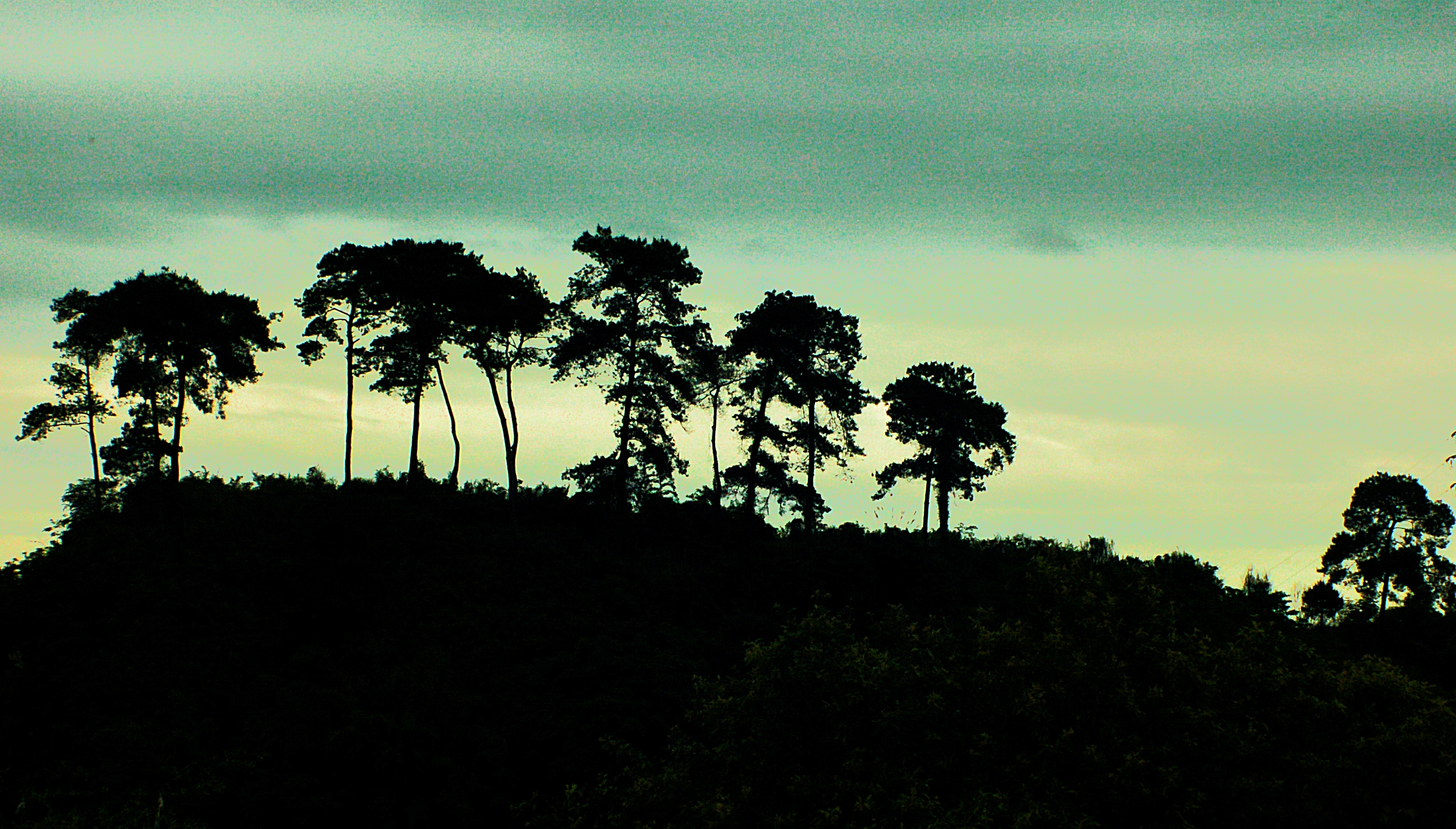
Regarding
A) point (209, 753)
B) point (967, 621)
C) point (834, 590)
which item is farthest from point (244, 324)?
point (967, 621)

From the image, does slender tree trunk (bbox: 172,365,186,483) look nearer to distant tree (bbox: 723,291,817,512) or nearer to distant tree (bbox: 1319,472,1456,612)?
distant tree (bbox: 723,291,817,512)

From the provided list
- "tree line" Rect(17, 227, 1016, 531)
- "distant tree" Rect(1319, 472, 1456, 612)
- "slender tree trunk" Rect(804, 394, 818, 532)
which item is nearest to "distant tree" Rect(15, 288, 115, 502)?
"tree line" Rect(17, 227, 1016, 531)

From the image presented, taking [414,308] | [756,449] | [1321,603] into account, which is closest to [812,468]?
[756,449]

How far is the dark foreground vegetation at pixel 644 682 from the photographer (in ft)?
67.2

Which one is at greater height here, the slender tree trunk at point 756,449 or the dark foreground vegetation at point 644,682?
the slender tree trunk at point 756,449

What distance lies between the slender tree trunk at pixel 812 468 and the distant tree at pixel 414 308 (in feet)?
57.8

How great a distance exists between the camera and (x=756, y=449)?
Result: 53.0m

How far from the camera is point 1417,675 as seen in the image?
40.8 m

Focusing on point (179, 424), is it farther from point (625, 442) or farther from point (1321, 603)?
point (1321, 603)

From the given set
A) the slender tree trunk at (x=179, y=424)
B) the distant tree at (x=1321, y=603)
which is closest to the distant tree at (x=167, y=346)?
the slender tree trunk at (x=179, y=424)

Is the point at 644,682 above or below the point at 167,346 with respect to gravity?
below

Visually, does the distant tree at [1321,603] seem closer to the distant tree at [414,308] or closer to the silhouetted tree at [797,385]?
the silhouetted tree at [797,385]

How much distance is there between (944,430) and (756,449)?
13729 millimetres

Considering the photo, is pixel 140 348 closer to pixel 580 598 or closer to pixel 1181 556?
pixel 580 598
